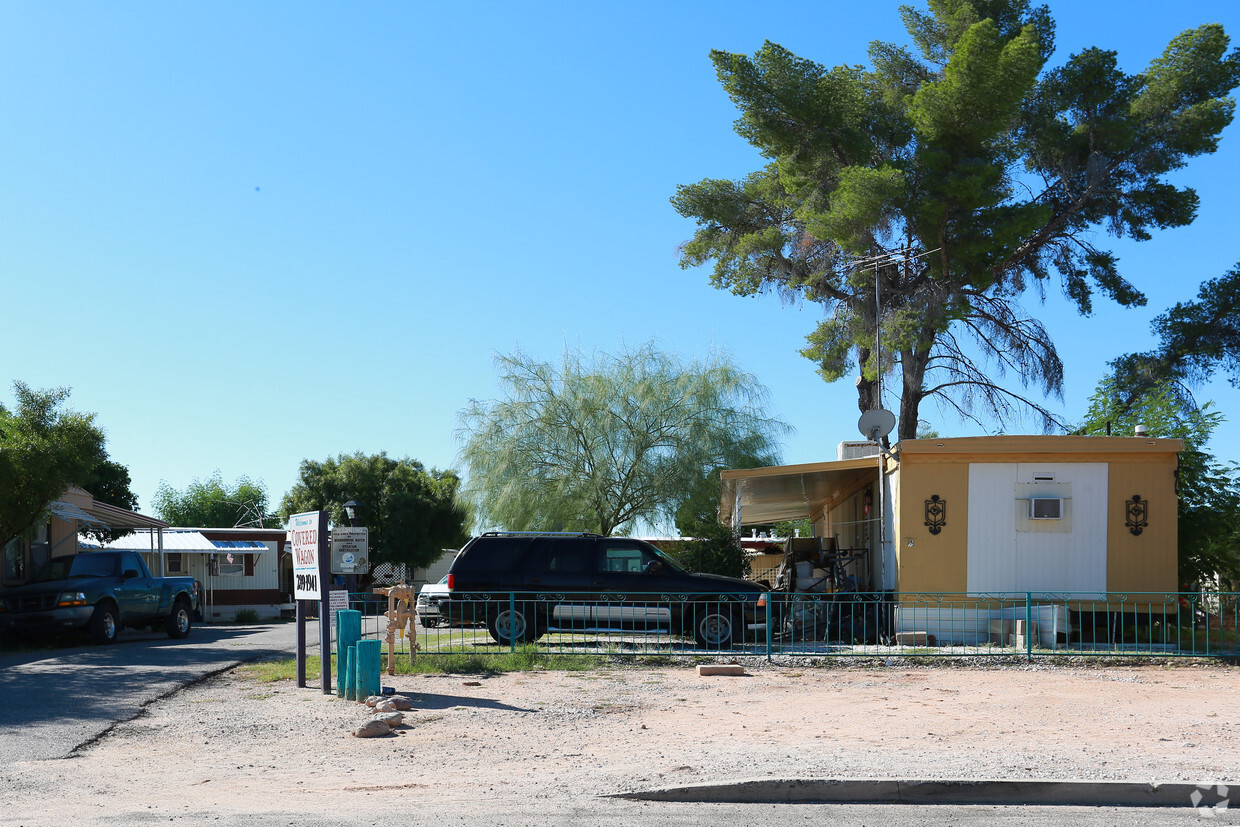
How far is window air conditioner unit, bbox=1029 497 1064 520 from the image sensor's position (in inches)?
614

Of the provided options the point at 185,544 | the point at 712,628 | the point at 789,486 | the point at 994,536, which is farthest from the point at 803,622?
the point at 185,544

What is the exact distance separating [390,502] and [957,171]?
Result: 1225 inches

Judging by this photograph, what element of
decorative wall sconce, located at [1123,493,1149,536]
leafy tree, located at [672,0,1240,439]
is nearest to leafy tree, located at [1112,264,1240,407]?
leafy tree, located at [672,0,1240,439]

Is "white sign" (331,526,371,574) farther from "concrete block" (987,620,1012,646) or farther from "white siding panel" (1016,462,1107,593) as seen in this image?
"white siding panel" (1016,462,1107,593)

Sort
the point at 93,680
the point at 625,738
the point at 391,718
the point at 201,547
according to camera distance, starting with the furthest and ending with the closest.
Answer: the point at 201,547 → the point at 93,680 → the point at 391,718 → the point at 625,738

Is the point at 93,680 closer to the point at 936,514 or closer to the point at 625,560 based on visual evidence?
the point at 625,560

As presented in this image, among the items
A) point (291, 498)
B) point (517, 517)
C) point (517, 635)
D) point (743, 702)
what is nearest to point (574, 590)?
point (517, 635)

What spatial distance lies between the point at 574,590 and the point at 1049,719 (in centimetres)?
769

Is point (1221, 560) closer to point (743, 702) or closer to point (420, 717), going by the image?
point (743, 702)

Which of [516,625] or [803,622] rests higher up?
[803,622]

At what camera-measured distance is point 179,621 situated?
20750 millimetres

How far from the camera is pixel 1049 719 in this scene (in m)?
9.28

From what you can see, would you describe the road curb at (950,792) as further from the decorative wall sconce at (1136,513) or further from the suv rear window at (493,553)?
the decorative wall sconce at (1136,513)
